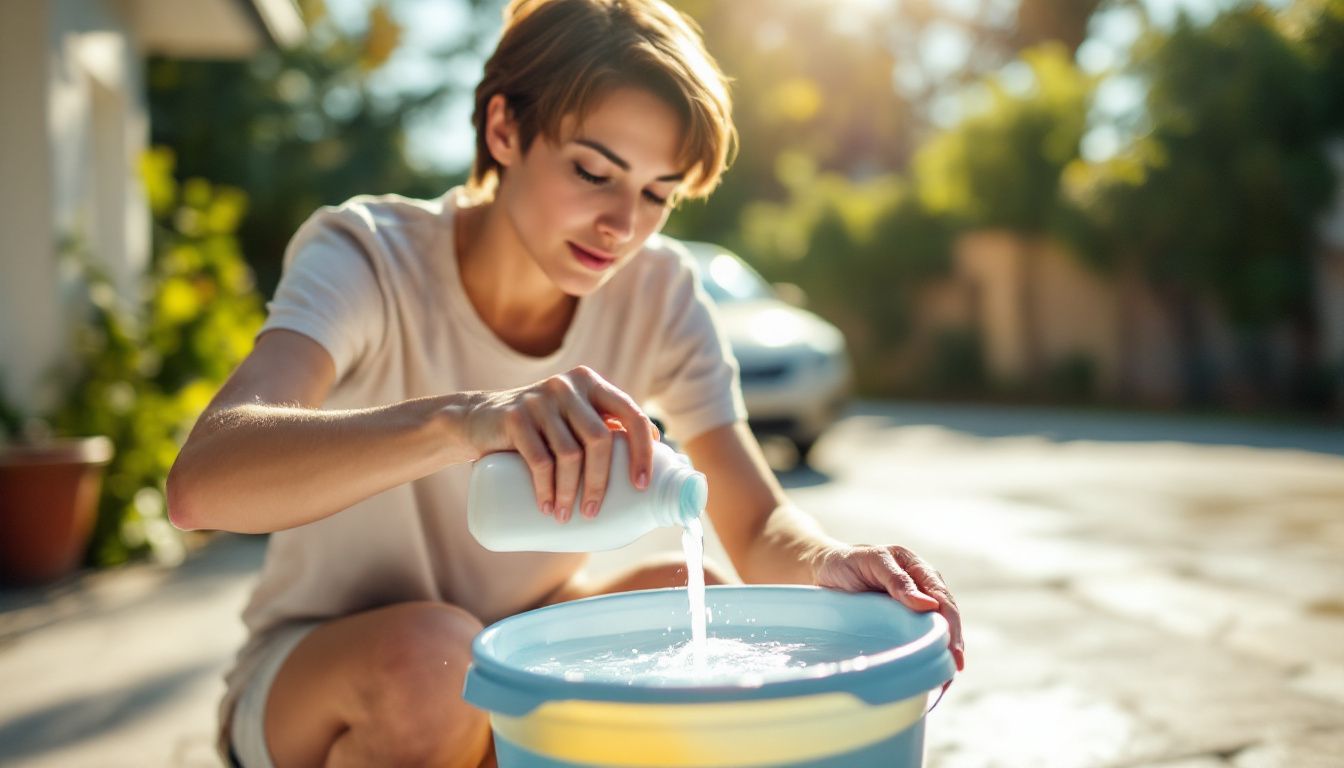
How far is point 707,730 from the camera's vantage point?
0.91 meters

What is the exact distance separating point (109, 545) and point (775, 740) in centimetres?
427

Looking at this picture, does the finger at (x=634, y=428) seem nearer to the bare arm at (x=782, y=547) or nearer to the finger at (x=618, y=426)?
the finger at (x=618, y=426)

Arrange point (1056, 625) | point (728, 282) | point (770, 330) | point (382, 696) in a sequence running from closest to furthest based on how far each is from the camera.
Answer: point (382, 696) < point (1056, 625) < point (770, 330) < point (728, 282)

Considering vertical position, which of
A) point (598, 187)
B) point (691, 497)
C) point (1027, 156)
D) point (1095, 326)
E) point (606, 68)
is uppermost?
point (1027, 156)

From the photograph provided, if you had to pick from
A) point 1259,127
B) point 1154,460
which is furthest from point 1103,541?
point 1259,127

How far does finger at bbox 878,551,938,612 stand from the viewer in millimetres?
1202

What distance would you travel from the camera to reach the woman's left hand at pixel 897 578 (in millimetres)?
1234

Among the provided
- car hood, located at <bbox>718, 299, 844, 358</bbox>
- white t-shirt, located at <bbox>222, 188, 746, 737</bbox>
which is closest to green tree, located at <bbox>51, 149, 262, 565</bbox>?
car hood, located at <bbox>718, 299, 844, 358</bbox>

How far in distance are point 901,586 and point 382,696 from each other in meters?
0.67

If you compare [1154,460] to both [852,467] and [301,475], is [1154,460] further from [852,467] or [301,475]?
[301,475]

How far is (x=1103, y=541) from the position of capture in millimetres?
4461

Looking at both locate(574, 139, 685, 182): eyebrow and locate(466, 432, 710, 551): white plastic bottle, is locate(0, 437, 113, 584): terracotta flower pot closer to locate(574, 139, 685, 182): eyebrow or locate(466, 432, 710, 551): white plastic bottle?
locate(574, 139, 685, 182): eyebrow

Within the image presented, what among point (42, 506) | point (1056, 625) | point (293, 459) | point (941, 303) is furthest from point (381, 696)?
point (941, 303)

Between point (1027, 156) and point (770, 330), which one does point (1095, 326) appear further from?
point (770, 330)
